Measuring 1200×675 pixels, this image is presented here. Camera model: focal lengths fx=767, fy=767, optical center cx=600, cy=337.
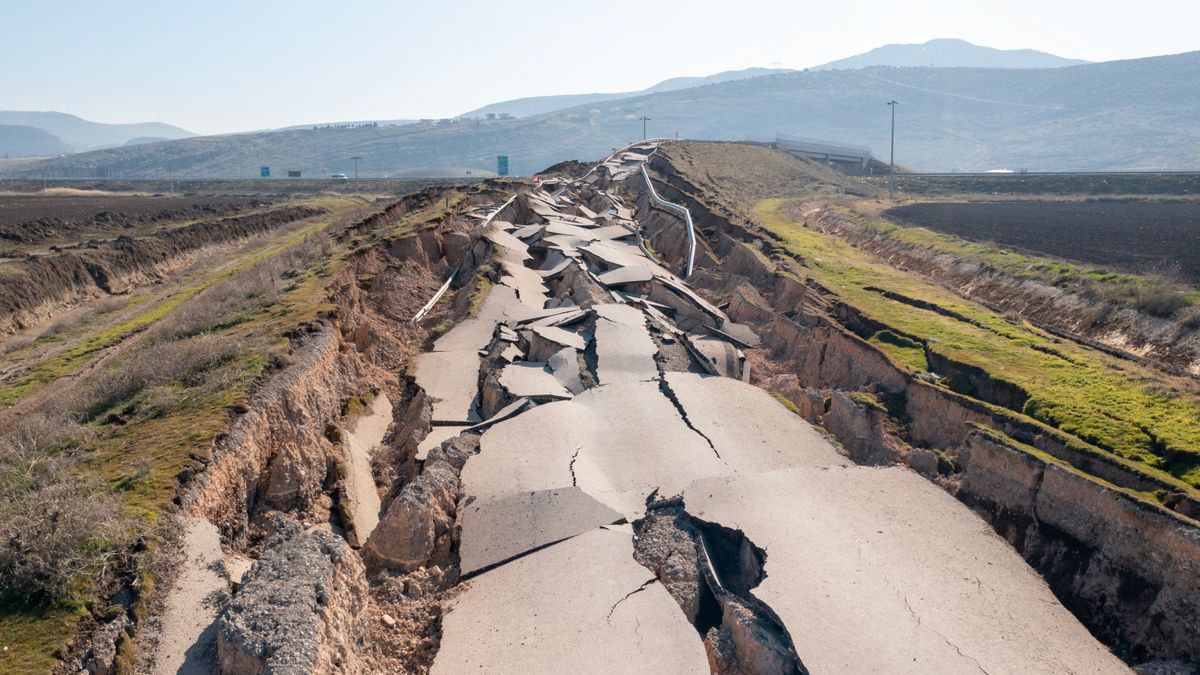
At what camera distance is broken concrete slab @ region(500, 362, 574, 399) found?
1151 cm

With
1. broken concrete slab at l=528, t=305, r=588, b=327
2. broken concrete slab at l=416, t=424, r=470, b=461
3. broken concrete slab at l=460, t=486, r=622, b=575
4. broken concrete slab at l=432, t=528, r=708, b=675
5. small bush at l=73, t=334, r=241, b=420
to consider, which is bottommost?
broken concrete slab at l=432, t=528, r=708, b=675

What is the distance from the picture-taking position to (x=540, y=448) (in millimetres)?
9648

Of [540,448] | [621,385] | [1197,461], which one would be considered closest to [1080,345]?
[1197,461]

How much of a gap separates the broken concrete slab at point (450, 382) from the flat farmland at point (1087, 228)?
1709 centimetres

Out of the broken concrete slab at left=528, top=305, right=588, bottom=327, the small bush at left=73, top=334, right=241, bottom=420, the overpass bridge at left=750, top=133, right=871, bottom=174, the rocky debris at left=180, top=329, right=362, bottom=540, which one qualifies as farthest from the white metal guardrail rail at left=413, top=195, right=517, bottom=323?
the overpass bridge at left=750, top=133, right=871, bottom=174

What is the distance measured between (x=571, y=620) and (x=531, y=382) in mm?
5784

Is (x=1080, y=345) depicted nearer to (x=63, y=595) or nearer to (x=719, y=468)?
(x=719, y=468)

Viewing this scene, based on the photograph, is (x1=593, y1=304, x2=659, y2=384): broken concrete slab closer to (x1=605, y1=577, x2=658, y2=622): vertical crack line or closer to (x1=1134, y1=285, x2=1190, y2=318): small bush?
(x1=605, y1=577, x2=658, y2=622): vertical crack line

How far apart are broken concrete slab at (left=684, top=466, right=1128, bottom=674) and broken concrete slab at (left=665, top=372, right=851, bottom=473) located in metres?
0.66

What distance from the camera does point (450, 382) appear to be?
12773 millimetres

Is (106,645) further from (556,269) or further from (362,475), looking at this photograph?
(556,269)

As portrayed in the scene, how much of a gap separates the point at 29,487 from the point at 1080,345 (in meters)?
15.7

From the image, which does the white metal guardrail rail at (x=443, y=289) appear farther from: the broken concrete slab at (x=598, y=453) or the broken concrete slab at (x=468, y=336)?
the broken concrete slab at (x=598, y=453)

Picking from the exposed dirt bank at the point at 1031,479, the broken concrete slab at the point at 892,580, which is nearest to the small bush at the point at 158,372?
the broken concrete slab at the point at 892,580
